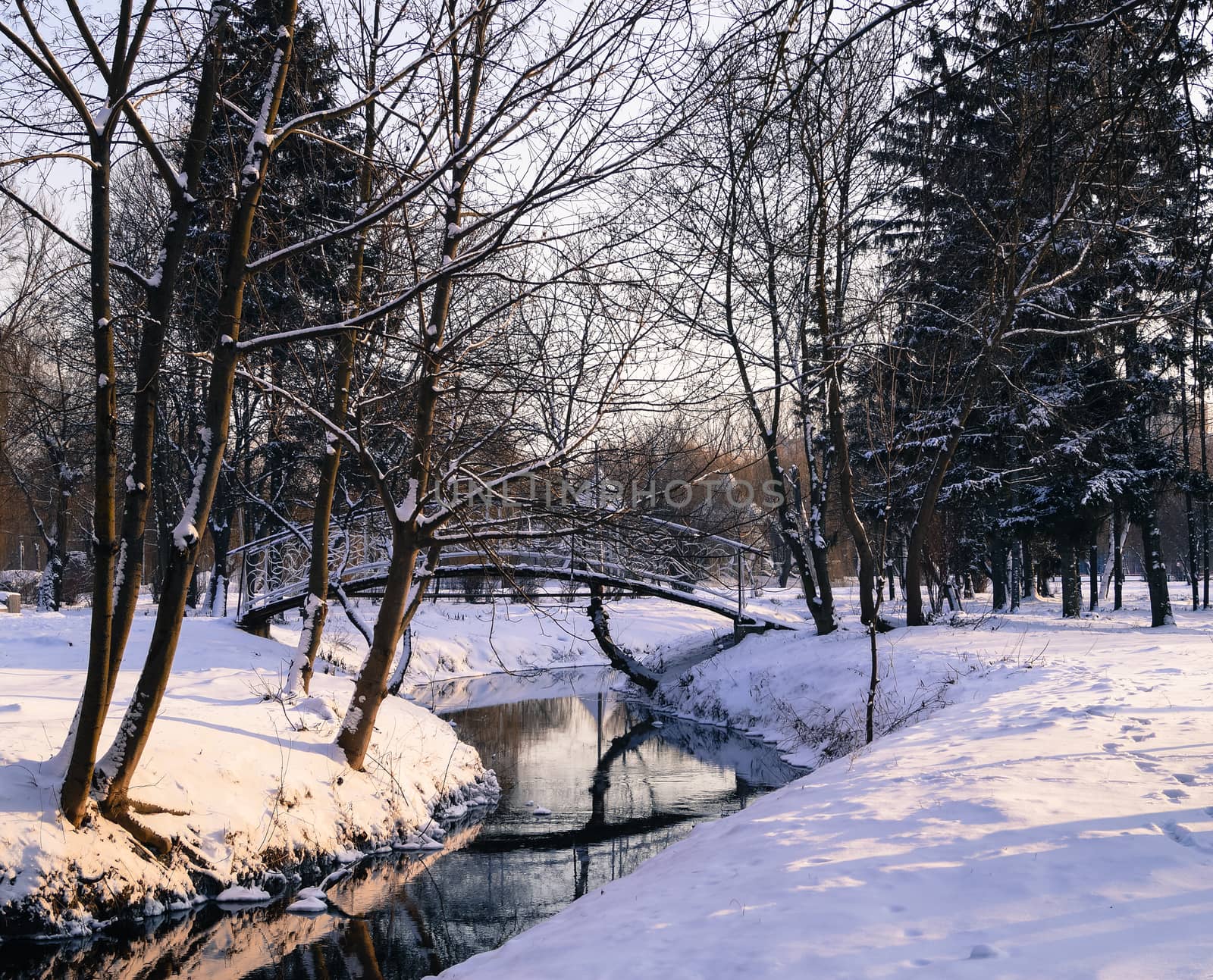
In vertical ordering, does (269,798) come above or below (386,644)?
below

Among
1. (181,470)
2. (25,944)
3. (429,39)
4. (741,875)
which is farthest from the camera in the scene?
(181,470)

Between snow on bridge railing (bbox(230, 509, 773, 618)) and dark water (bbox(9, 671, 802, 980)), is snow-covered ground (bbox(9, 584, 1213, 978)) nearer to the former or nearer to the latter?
dark water (bbox(9, 671, 802, 980))

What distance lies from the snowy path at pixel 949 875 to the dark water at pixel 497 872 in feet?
5.14

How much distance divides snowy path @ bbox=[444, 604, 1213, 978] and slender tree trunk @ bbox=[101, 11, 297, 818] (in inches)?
116

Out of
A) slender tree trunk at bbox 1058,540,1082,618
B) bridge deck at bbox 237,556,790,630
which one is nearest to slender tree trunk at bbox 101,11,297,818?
bridge deck at bbox 237,556,790,630

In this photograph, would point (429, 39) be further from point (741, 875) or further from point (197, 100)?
point (741, 875)

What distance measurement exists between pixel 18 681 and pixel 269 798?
4.19 metres

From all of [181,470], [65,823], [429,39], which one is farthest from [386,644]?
[181,470]

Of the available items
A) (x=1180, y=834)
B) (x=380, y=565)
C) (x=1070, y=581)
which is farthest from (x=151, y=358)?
(x=1070, y=581)

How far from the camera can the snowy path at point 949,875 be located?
3.50 meters

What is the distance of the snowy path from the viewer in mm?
3502

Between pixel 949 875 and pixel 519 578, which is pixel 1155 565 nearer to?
pixel 519 578

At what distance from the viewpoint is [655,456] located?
7230 millimetres

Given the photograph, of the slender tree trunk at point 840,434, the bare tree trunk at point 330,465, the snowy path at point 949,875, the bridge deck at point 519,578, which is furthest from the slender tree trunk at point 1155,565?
the bare tree trunk at point 330,465
